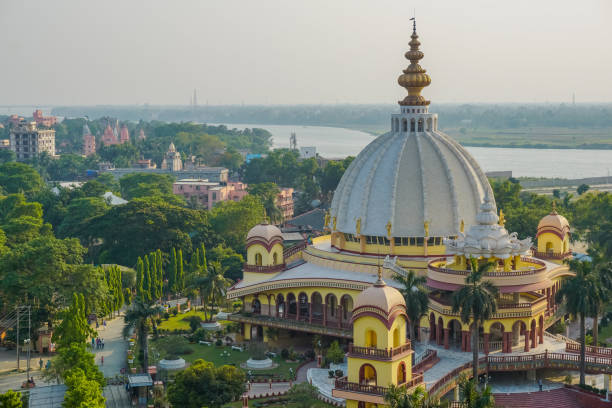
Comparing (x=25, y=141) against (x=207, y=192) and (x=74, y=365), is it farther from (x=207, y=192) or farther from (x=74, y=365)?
(x=74, y=365)

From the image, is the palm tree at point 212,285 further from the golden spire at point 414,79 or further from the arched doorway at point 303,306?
the golden spire at point 414,79

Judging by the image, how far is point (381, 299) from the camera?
119 ft

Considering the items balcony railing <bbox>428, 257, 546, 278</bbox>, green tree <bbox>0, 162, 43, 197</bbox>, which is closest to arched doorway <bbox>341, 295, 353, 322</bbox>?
balcony railing <bbox>428, 257, 546, 278</bbox>

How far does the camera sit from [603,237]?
66625 millimetres

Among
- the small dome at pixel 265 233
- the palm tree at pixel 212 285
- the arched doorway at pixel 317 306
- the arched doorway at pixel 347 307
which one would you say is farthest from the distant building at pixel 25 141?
the arched doorway at pixel 347 307

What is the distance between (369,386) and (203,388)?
7.47 metres

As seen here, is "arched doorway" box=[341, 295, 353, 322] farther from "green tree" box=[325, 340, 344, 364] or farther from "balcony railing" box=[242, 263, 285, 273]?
"balcony railing" box=[242, 263, 285, 273]

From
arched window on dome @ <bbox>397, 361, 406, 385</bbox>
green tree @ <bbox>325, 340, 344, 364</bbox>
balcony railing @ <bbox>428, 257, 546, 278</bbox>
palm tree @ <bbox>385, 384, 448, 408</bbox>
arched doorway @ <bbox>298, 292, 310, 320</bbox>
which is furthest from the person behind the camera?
arched doorway @ <bbox>298, 292, 310, 320</bbox>

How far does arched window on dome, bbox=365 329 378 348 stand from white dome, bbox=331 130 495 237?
1575 cm

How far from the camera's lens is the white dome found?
52.7 metres

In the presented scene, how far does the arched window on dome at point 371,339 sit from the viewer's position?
36966 millimetres

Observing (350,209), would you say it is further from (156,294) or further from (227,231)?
(227,231)

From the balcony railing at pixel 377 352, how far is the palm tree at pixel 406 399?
149 cm

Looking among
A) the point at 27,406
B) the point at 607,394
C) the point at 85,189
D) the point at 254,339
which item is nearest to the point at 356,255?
the point at 254,339
